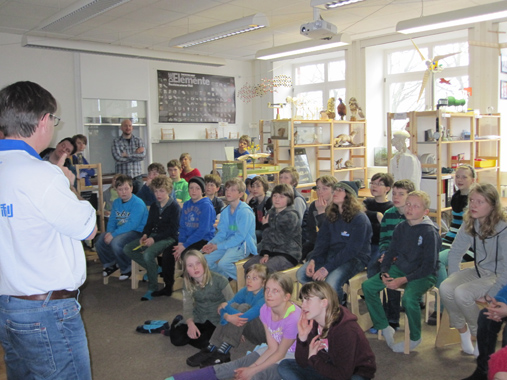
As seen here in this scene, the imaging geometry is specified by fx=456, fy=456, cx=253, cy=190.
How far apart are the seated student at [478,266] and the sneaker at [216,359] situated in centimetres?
139

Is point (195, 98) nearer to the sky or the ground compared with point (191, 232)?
nearer to the sky

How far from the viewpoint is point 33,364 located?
1.43 m

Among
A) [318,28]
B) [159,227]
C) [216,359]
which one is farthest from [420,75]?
[216,359]

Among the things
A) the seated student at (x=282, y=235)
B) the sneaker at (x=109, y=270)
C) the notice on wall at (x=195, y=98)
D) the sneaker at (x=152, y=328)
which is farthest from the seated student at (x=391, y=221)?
the notice on wall at (x=195, y=98)

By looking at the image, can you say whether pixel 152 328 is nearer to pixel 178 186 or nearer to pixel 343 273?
pixel 343 273

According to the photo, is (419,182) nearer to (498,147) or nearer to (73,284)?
(498,147)

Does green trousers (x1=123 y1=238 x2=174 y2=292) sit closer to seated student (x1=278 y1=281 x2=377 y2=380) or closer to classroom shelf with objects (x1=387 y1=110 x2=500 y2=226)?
seated student (x1=278 y1=281 x2=377 y2=380)

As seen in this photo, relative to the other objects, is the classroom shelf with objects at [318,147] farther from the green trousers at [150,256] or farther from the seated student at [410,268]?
the seated student at [410,268]

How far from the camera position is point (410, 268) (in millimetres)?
3008

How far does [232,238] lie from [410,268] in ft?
4.93

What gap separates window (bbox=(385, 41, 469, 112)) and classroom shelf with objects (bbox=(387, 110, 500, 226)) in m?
1.08

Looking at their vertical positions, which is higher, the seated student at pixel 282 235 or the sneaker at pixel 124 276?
the seated student at pixel 282 235

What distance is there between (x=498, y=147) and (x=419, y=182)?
1975 millimetres

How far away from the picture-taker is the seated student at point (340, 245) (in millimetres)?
3213
